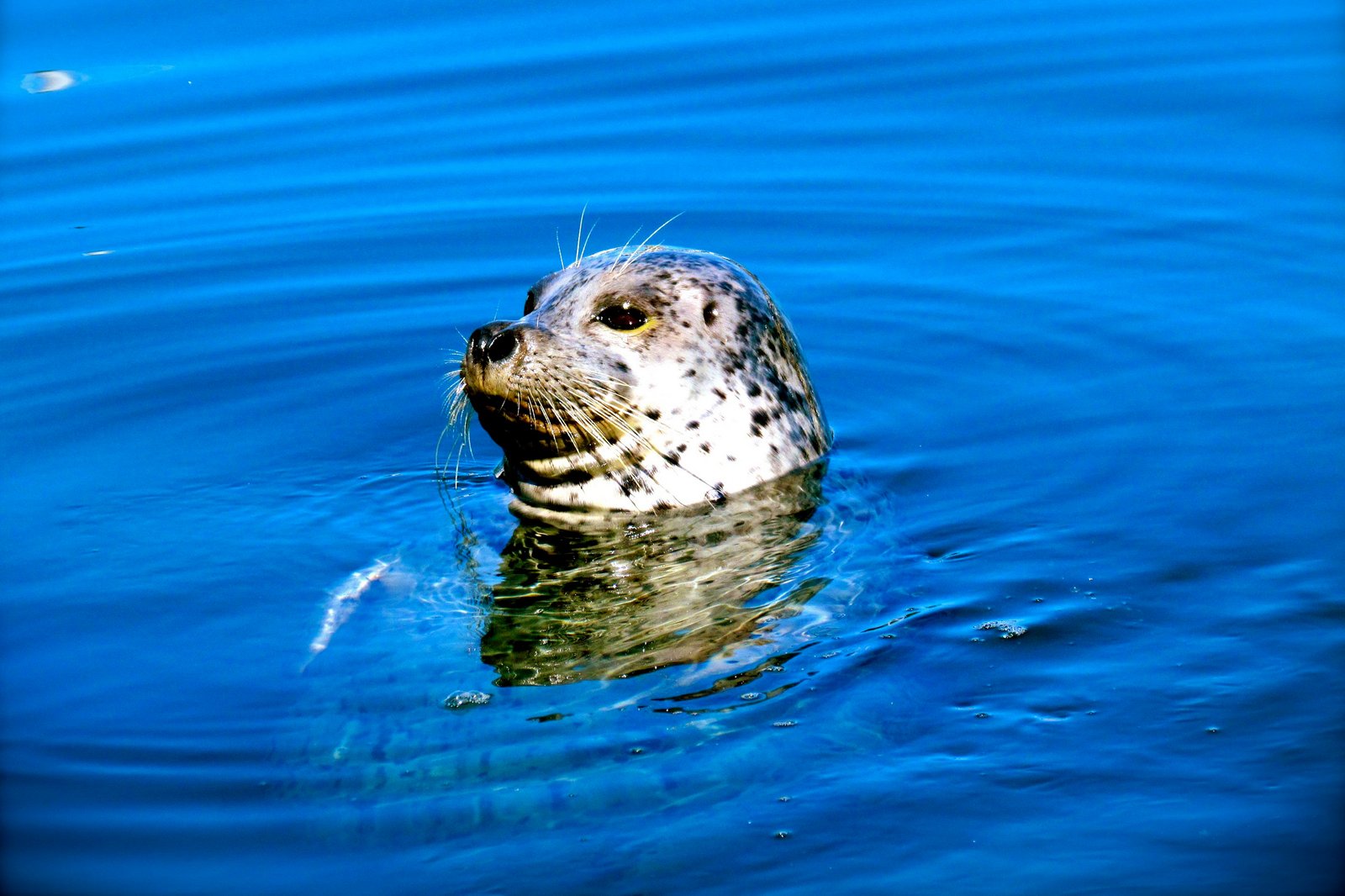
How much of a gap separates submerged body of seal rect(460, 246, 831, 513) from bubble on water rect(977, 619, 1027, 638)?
3.96 ft

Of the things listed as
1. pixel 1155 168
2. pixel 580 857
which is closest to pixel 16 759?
pixel 580 857

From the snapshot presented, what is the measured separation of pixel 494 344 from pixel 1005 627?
192 cm

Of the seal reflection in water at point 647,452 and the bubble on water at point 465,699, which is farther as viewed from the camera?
the seal reflection in water at point 647,452

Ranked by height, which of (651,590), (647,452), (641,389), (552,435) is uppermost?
(641,389)

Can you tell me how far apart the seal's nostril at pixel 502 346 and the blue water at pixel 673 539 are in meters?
0.69

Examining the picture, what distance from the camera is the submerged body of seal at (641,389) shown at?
6172 millimetres

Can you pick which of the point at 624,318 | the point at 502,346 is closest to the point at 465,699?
the point at 502,346

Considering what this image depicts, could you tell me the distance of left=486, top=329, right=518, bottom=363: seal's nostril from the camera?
6.08 m

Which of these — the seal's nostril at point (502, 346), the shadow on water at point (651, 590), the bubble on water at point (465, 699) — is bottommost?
the bubble on water at point (465, 699)

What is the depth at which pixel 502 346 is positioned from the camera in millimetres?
6105

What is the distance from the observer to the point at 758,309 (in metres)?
6.84

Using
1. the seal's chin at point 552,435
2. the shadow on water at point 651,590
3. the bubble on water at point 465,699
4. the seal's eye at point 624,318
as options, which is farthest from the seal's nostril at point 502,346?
the bubble on water at point 465,699

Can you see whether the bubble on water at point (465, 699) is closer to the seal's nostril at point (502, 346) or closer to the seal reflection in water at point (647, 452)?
the seal reflection in water at point (647, 452)

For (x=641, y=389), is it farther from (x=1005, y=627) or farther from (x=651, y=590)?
(x=1005, y=627)
